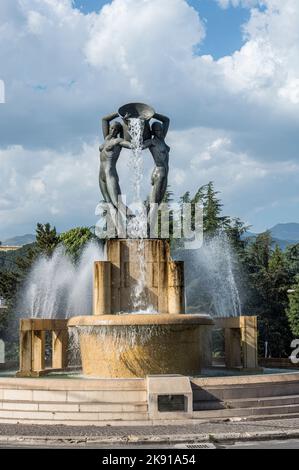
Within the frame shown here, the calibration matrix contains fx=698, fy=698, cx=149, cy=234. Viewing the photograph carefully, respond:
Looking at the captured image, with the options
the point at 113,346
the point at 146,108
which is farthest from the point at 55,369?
the point at 146,108

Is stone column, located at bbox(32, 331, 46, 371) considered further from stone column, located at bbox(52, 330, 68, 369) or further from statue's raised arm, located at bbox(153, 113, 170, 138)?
statue's raised arm, located at bbox(153, 113, 170, 138)

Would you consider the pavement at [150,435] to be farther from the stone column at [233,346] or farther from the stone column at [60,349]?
the stone column at [60,349]

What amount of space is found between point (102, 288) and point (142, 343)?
2.25 metres

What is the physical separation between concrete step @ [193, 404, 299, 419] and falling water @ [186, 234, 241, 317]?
2422 centimetres

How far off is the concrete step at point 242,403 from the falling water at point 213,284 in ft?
79.1

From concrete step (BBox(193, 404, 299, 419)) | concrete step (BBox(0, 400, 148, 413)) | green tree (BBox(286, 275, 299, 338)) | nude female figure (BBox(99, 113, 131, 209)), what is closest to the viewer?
concrete step (BBox(0, 400, 148, 413))

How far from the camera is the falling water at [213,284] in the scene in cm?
3925

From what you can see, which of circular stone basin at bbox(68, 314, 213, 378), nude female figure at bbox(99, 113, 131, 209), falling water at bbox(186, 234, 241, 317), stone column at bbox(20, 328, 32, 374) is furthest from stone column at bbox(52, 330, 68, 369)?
falling water at bbox(186, 234, 241, 317)

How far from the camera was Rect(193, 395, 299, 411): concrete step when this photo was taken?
1369 centimetres

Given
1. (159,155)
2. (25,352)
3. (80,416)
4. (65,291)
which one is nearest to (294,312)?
(65,291)

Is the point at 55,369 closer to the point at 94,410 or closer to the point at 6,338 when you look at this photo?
the point at 94,410

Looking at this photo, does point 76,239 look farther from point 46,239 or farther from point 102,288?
point 102,288
